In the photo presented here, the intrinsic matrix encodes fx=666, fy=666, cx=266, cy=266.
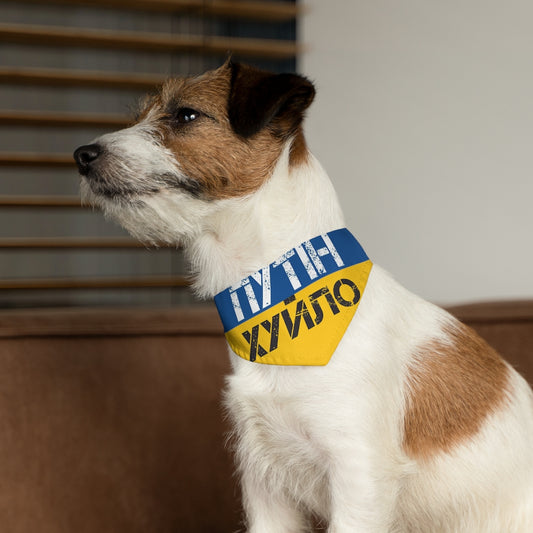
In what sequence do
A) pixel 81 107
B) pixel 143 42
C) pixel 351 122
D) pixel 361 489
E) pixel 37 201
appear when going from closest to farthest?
1. pixel 361 489
2. pixel 351 122
3. pixel 143 42
4. pixel 37 201
5. pixel 81 107

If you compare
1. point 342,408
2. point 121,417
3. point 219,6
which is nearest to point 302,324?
point 342,408

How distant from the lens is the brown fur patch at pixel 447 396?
3.58ft

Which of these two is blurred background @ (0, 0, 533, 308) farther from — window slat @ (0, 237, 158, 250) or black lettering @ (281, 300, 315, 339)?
black lettering @ (281, 300, 315, 339)

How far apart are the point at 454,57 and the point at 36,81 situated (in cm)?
249

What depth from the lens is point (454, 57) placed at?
A: 86.1 inches

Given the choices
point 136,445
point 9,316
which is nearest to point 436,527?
point 136,445

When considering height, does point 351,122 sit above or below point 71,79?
below

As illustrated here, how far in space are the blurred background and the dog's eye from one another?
112 cm

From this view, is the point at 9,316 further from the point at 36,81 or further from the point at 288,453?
the point at 36,81

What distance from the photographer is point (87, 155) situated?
1115mm

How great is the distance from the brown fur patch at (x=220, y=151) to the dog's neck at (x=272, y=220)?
19 mm

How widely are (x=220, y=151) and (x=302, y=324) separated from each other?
1.05 ft

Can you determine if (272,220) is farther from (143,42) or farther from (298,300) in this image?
(143,42)

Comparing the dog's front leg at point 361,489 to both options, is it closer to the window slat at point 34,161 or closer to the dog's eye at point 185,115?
the dog's eye at point 185,115
